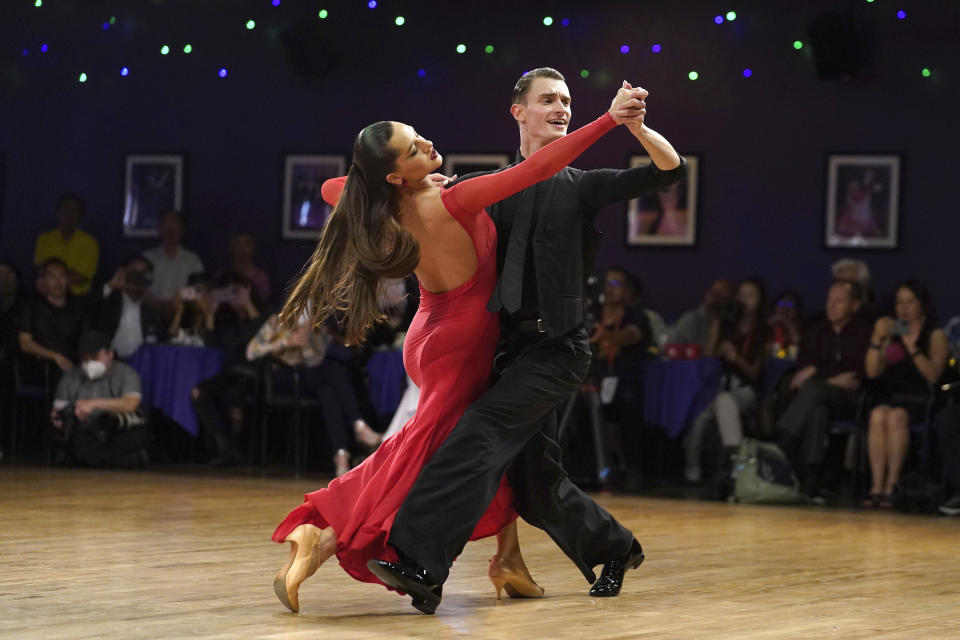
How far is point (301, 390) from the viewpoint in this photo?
26.7 ft

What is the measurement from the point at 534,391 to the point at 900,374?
14.0 feet

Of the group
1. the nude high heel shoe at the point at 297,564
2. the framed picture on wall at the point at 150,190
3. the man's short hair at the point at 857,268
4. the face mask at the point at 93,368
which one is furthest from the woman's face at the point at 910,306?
the framed picture on wall at the point at 150,190

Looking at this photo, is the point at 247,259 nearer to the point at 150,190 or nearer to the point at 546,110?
the point at 150,190

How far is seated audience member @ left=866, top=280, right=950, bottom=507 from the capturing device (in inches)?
285

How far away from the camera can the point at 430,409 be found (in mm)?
3623

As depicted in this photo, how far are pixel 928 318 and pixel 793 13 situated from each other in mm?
2472

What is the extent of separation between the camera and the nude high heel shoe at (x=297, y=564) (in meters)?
3.50

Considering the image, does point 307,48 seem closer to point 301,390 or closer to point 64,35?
point 64,35

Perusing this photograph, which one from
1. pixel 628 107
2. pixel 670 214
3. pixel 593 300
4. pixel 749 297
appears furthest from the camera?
pixel 670 214

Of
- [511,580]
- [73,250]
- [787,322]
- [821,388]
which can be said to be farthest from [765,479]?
[73,250]

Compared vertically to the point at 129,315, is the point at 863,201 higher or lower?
higher

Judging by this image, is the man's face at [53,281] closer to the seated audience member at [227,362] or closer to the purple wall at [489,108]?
the seated audience member at [227,362]

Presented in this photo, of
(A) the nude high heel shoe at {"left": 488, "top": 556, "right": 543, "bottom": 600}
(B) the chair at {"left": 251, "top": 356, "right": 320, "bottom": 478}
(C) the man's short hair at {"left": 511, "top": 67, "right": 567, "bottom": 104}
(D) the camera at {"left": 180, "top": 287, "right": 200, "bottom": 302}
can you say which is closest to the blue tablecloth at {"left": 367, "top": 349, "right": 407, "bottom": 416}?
(B) the chair at {"left": 251, "top": 356, "right": 320, "bottom": 478}

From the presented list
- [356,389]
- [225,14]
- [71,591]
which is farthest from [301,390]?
[71,591]
